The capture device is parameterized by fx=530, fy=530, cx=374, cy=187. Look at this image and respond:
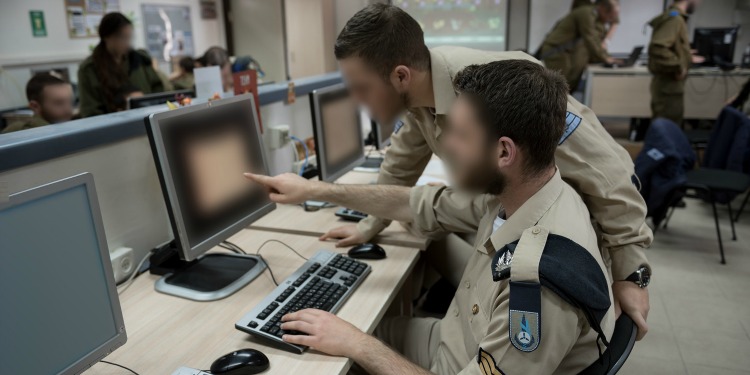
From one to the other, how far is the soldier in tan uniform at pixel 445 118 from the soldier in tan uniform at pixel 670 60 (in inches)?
159

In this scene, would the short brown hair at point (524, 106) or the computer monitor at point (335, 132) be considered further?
the computer monitor at point (335, 132)

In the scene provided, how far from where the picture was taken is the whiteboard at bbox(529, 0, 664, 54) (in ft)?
22.0

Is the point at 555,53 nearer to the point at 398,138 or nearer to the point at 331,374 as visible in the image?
the point at 398,138

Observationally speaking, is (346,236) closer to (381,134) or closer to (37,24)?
(381,134)

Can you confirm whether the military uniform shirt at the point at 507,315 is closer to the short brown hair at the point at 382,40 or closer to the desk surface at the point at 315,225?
the desk surface at the point at 315,225

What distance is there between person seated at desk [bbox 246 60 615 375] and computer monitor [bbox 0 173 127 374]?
1.24 ft

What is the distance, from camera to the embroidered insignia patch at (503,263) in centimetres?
97

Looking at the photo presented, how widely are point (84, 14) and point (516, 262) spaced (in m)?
5.29

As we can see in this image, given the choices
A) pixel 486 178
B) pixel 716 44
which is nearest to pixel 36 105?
pixel 486 178

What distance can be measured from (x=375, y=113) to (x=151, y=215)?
74 centimetres

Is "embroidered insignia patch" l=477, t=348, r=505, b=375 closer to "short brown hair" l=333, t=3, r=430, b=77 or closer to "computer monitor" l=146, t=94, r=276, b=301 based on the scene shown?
"computer monitor" l=146, t=94, r=276, b=301

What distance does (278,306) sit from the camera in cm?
126

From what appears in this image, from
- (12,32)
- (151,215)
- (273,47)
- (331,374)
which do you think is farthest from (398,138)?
(273,47)

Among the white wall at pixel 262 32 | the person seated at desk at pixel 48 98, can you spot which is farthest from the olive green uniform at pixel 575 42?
the person seated at desk at pixel 48 98
